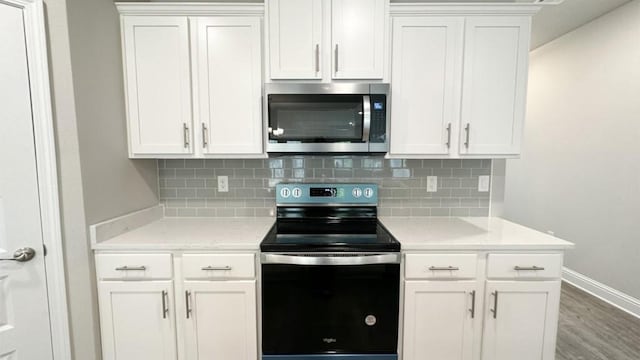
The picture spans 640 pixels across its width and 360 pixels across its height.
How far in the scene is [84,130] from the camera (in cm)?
141

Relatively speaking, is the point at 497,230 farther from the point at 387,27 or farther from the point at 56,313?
the point at 56,313

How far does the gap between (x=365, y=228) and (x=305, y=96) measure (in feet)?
3.14

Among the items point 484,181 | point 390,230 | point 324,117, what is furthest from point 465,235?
point 324,117

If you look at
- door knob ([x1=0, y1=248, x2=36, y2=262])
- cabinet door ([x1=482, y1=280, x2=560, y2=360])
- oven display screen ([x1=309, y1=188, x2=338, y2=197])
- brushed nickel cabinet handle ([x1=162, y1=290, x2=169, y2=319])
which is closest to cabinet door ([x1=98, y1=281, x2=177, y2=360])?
brushed nickel cabinet handle ([x1=162, y1=290, x2=169, y2=319])

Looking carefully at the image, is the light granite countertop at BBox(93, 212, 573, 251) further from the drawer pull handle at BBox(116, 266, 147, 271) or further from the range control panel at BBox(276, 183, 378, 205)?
the range control panel at BBox(276, 183, 378, 205)

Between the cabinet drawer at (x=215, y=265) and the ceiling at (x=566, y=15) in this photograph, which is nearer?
the cabinet drawer at (x=215, y=265)

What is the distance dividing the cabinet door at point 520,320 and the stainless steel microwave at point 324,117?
114 centimetres

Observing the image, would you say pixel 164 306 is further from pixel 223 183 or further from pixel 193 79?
pixel 193 79

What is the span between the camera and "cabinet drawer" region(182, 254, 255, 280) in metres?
1.47

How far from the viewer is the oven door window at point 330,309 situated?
1.46 meters

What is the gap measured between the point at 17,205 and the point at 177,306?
2.94 feet

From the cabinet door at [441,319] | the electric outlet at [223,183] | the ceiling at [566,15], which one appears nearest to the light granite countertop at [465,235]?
the cabinet door at [441,319]

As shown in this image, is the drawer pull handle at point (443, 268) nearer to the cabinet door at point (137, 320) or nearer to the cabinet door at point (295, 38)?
the cabinet door at point (295, 38)

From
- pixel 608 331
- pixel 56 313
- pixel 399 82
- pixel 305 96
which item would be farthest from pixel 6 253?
pixel 608 331
